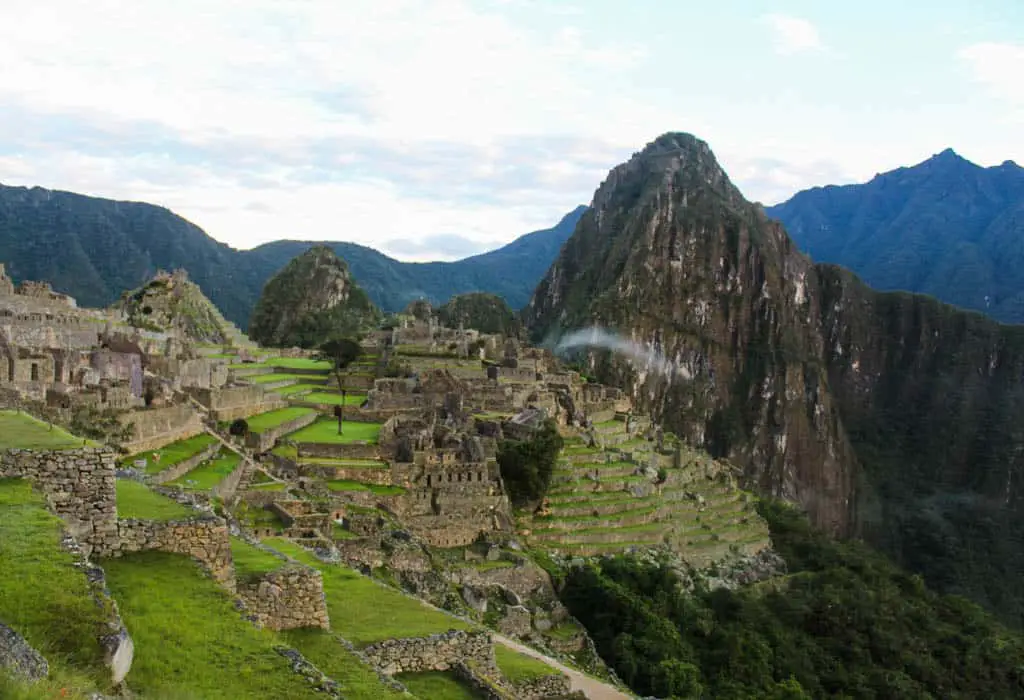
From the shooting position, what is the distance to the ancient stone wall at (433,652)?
10.5 metres

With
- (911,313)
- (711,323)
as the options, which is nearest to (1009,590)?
(711,323)

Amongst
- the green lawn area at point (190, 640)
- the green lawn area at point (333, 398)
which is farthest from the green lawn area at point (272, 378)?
the green lawn area at point (190, 640)

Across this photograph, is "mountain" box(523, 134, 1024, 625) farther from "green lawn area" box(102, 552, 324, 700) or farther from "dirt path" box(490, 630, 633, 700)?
"green lawn area" box(102, 552, 324, 700)

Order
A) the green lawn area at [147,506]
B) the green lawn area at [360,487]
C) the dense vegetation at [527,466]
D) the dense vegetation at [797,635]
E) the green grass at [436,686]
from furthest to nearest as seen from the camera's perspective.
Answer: the dense vegetation at [527,466] → the dense vegetation at [797,635] → the green lawn area at [360,487] → the green grass at [436,686] → the green lawn area at [147,506]

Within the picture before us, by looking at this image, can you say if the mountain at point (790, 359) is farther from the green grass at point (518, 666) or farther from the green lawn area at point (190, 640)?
the green lawn area at point (190, 640)

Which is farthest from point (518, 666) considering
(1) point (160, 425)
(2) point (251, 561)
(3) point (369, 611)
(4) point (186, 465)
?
(1) point (160, 425)

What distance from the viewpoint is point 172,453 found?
21.9 metres

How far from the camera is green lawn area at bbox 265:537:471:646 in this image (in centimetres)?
1095

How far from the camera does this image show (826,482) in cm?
16162

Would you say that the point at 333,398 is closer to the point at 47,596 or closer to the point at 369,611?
the point at 369,611

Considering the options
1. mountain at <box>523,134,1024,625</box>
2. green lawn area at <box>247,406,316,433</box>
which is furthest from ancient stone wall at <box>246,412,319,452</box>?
mountain at <box>523,134,1024,625</box>

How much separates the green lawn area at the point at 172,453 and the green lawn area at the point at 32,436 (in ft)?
27.0

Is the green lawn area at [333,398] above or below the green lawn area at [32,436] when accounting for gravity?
below

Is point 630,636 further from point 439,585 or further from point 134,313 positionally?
point 134,313
